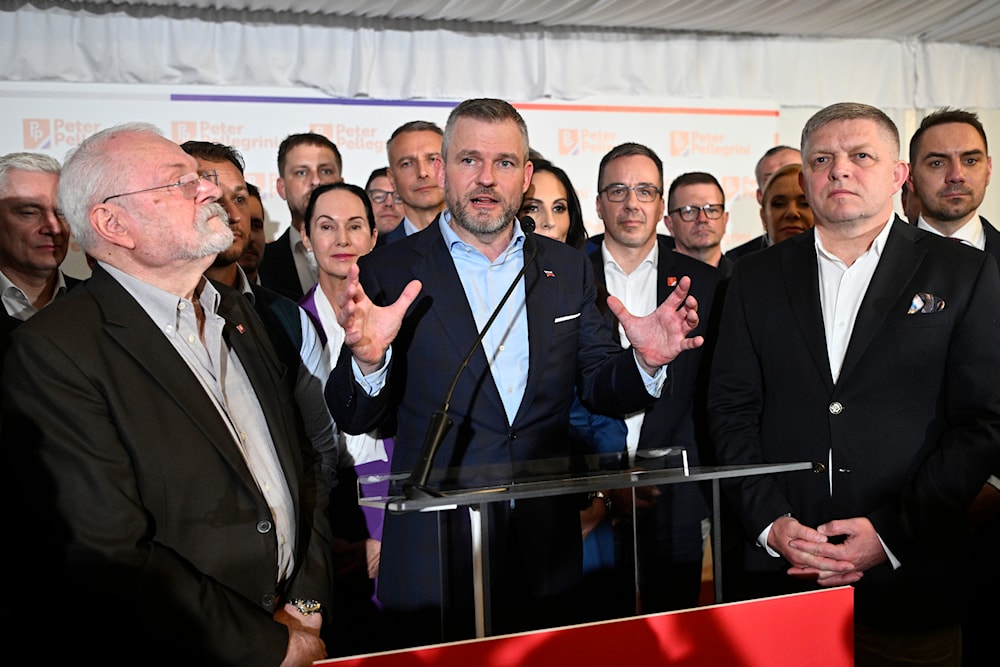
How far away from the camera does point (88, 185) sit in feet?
6.93

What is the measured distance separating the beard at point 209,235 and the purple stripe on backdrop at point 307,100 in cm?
401

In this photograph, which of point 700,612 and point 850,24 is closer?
point 700,612

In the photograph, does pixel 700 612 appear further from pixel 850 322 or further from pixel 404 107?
pixel 404 107

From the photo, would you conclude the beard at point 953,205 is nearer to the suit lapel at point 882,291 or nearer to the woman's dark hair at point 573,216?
the suit lapel at point 882,291

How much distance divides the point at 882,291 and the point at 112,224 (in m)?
1.98

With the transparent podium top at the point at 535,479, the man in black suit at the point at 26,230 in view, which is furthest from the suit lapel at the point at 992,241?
the man in black suit at the point at 26,230

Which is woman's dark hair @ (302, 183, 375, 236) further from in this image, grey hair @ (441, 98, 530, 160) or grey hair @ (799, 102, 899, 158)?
grey hair @ (799, 102, 899, 158)

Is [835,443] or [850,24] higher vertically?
[850,24]

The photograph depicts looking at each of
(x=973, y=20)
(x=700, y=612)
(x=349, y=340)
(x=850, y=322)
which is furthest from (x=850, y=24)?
(x=700, y=612)

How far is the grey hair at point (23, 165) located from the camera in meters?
2.97

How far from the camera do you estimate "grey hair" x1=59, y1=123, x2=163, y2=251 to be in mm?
2102

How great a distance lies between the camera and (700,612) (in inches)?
58.7

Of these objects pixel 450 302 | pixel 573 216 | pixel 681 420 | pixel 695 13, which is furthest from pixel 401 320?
pixel 695 13

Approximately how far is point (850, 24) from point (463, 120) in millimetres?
5251
